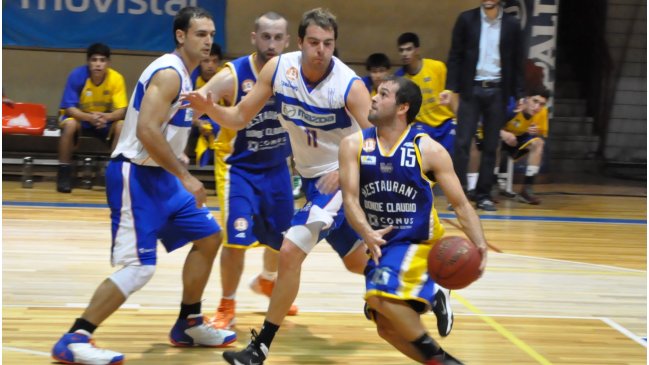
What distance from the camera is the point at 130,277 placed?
457 cm

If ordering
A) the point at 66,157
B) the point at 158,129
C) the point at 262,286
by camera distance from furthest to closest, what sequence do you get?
the point at 66,157 < the point at 262,286 < the point at 158,129

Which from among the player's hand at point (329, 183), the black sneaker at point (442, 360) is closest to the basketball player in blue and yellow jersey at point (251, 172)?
the player's hand at point (329, 183)

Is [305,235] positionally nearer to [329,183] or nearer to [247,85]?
[329,183]

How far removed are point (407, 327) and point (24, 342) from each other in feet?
6.39

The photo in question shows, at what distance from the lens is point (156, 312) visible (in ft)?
18.5

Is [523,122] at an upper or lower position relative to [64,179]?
upper

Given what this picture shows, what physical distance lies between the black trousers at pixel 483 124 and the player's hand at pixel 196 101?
517 cm

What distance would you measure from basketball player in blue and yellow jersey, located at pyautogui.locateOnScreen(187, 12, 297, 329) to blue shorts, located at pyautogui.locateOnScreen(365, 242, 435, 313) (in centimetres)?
111

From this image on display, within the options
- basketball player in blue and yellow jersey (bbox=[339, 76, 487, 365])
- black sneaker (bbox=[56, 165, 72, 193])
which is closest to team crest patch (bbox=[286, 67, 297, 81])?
basketball player in blue and yellow jersey (bbox=[339, 76, 487, 365])

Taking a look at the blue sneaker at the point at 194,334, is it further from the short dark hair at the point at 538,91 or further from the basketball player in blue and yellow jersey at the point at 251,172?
the short dark hair at the point at 538,91

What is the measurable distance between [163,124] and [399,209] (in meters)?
1.17

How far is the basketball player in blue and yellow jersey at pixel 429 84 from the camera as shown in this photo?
391 inches

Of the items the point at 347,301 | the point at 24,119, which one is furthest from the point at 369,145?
the point at 24,119

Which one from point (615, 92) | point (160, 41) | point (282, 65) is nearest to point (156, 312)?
point (282, 65)
